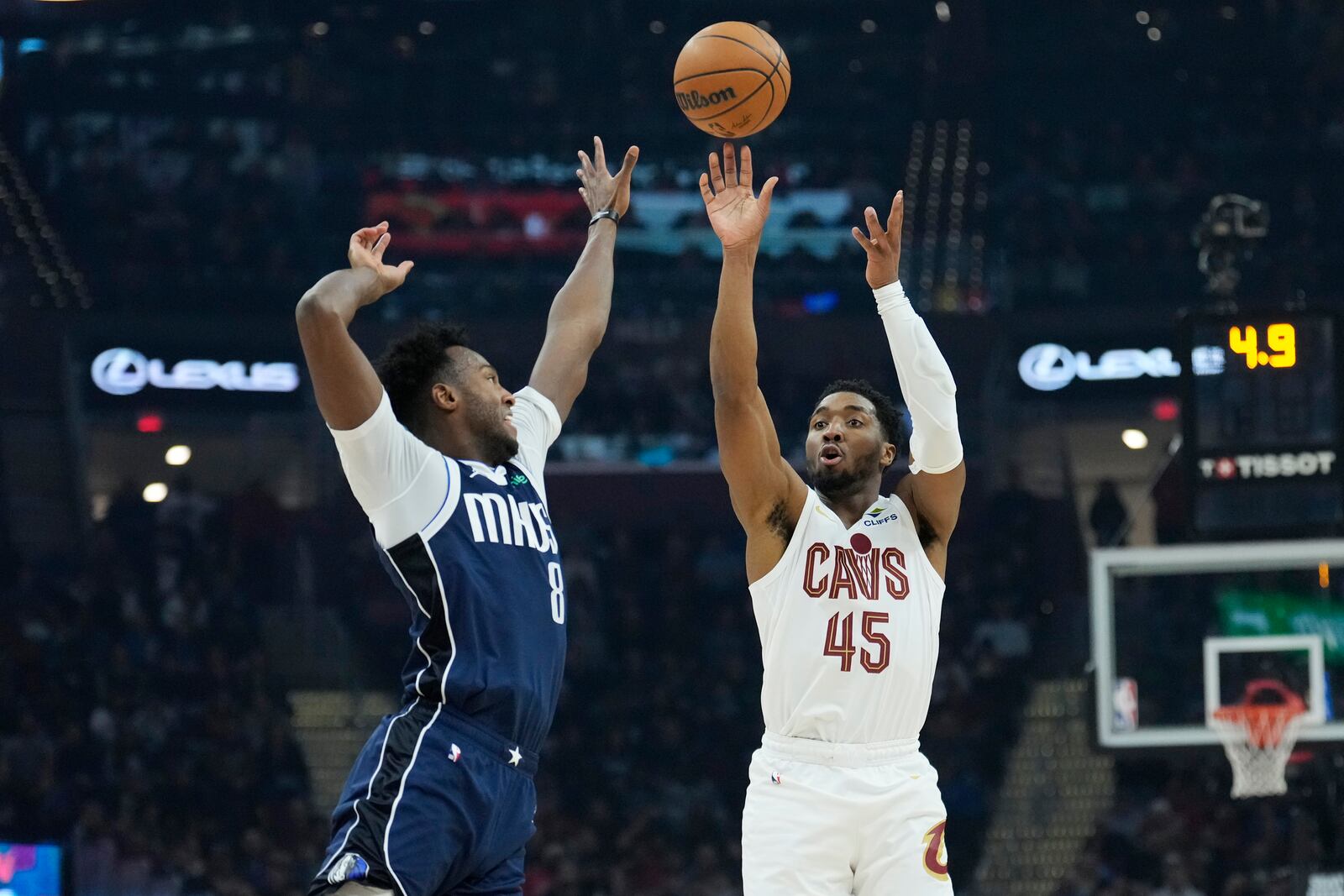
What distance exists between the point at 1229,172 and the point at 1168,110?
1.24 meters

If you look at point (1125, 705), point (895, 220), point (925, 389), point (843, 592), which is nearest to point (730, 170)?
point (895, 220)

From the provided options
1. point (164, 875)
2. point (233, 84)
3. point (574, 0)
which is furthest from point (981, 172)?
point (164, 875)

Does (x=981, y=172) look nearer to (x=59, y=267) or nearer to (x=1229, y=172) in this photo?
(x=1229, y=172)

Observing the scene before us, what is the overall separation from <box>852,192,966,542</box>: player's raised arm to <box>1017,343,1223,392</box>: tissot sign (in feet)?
42.2

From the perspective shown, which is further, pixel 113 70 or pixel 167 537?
pixel 113 70

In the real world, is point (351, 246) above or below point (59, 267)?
below

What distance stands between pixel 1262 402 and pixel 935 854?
567cm

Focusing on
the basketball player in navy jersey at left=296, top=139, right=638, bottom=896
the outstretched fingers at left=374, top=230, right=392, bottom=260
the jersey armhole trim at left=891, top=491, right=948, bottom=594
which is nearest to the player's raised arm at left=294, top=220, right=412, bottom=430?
the basketball player in navy jersey at left=296, top=139, right=638, bottom=896

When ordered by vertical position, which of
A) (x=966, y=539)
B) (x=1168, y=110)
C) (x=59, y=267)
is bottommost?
(x=966, y=539)

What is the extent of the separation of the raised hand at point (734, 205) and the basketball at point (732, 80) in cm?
56

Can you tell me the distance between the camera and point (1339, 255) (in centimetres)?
1773

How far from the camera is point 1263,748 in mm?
A: 10422

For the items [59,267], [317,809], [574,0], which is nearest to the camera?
[317,809]

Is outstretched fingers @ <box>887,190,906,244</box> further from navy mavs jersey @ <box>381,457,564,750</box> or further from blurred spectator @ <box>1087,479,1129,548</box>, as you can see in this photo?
blurred spectator @ <box>1087,479,1129,548</box>
